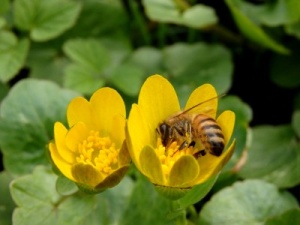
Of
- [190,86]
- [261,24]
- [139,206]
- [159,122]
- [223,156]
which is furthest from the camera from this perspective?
[261,24]

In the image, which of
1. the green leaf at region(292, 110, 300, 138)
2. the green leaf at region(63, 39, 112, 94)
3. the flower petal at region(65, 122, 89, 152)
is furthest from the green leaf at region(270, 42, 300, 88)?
the flower petal at region(65, 122, 89, 152)

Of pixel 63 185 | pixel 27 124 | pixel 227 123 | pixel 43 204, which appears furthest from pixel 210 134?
pixel 27 124

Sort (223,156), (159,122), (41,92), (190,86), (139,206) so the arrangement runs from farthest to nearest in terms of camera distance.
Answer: (190,86) → (41,92) → (139,206) → (159,122) → (223,156)

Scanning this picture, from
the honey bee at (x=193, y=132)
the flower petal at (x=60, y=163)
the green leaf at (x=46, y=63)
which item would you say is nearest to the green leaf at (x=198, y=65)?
the green leaf at (x=46, y=63)

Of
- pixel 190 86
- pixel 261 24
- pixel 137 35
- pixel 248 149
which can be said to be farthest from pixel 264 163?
pixel 137 35

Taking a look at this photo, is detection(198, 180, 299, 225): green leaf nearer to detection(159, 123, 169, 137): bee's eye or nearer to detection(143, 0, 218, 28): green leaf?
detection(159, 123, 169, 137): bee's eye

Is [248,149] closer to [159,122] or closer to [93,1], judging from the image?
[159,122]
